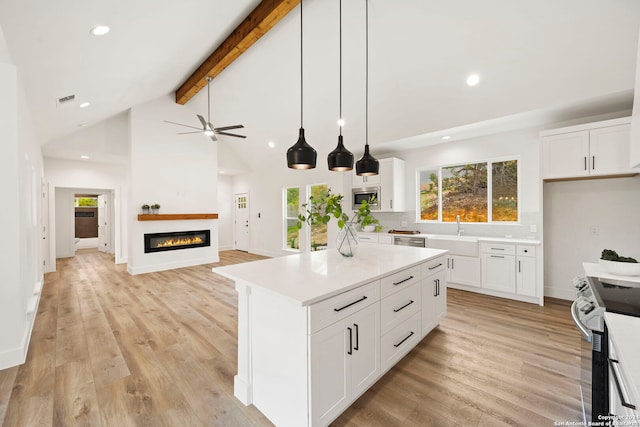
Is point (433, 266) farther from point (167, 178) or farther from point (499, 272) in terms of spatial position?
point (167, 178)

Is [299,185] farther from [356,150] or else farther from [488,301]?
[488,301]

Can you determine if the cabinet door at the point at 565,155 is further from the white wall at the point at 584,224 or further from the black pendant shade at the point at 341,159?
the black pendant shade at the point at 341,159

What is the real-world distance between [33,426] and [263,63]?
4764 millimetres

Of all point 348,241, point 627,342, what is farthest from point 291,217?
point 627,342

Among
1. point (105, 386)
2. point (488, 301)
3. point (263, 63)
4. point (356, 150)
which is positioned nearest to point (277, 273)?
point (105, 386)

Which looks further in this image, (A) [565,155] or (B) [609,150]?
(A) [565,155]

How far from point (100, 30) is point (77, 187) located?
596 cm

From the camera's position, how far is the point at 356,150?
566cm

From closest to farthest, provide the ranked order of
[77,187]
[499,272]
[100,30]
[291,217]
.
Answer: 1. [100,30]
2. [499,272]
3. [77,187]
4. [291,217]

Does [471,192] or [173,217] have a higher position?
[471,192]

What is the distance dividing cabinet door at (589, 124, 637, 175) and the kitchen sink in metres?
1.66

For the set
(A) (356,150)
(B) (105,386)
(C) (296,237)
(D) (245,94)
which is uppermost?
(D) (245,94)

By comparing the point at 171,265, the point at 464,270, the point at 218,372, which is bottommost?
the point at 218,372

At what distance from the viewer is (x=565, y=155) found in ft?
11.7
